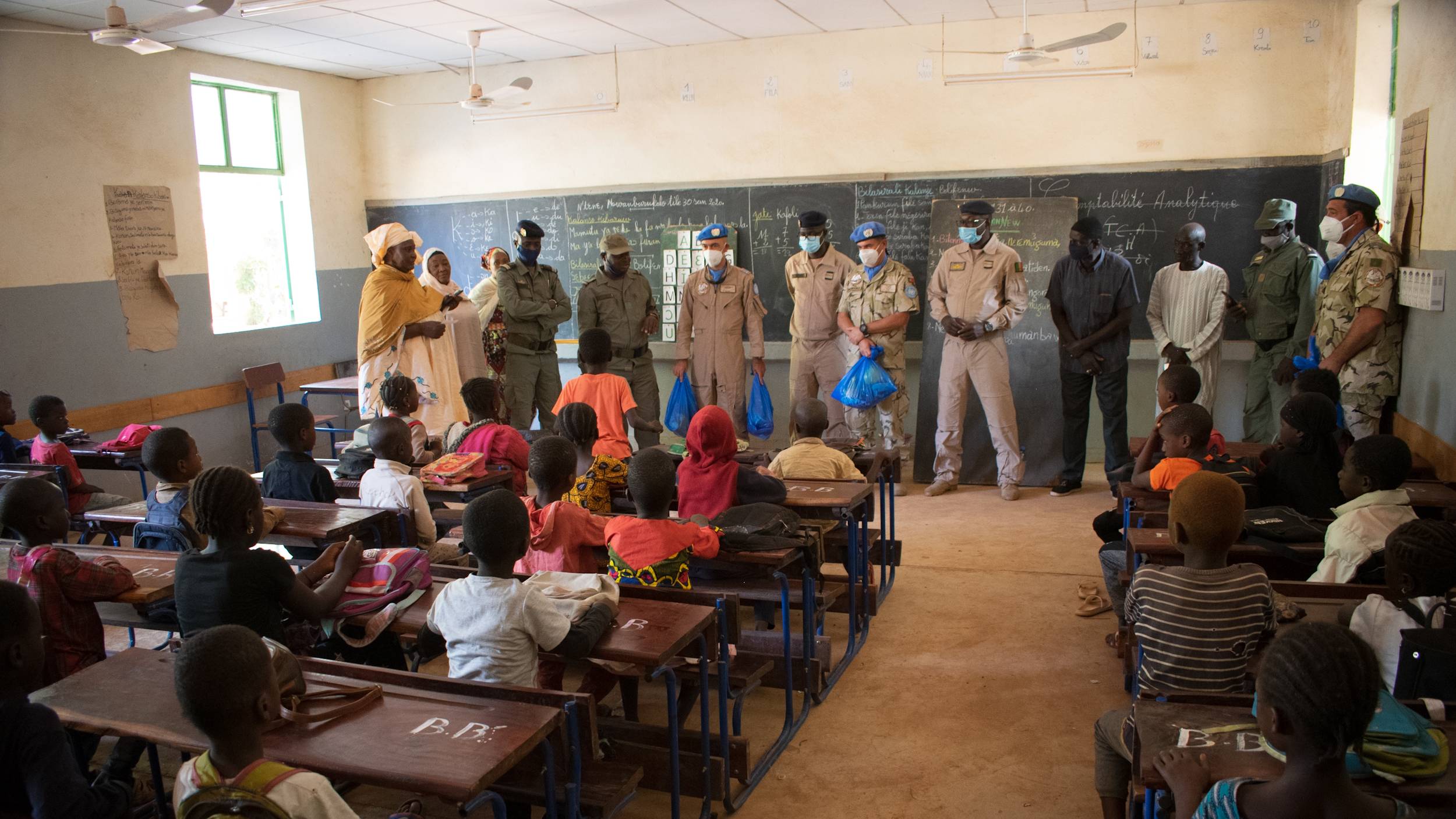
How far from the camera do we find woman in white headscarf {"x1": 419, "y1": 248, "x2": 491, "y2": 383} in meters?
7.08

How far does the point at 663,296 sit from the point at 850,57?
2.32 metres

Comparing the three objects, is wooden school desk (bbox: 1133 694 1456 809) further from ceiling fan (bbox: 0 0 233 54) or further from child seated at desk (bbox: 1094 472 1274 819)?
ceiling fan (bbox: 0 0 233 54)

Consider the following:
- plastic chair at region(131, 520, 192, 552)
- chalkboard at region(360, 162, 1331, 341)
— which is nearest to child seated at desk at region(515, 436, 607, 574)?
plastic chair at region(131, 520, 192, 552)

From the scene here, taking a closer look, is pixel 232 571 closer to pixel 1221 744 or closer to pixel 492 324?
pixel 1221 744

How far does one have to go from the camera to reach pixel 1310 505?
360 centimetres

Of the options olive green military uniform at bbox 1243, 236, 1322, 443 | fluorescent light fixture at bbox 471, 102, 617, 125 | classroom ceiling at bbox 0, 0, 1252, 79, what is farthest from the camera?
fluorescent light fixture at bbox 471, 102, 617, 125

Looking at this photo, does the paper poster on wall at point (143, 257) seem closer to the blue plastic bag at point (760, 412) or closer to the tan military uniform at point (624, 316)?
the tan military uniform at point (624, 316)

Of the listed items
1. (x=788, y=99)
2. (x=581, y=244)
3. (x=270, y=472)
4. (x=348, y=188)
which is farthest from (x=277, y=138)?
(x=270, y=472)

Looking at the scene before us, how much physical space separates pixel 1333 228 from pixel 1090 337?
1450mm

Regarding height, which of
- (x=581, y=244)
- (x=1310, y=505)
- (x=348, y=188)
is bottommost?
(x=1310, y=505)

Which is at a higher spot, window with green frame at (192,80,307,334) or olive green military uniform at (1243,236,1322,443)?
window with green frame at (192,80,307,334)

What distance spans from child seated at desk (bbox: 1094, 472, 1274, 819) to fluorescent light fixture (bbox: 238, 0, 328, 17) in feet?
17.4

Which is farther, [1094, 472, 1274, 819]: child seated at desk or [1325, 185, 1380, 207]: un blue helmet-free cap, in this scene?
[1325, 185, 1380, 207]: un blue helmet-free cap

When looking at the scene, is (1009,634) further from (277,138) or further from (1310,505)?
(277,138)
